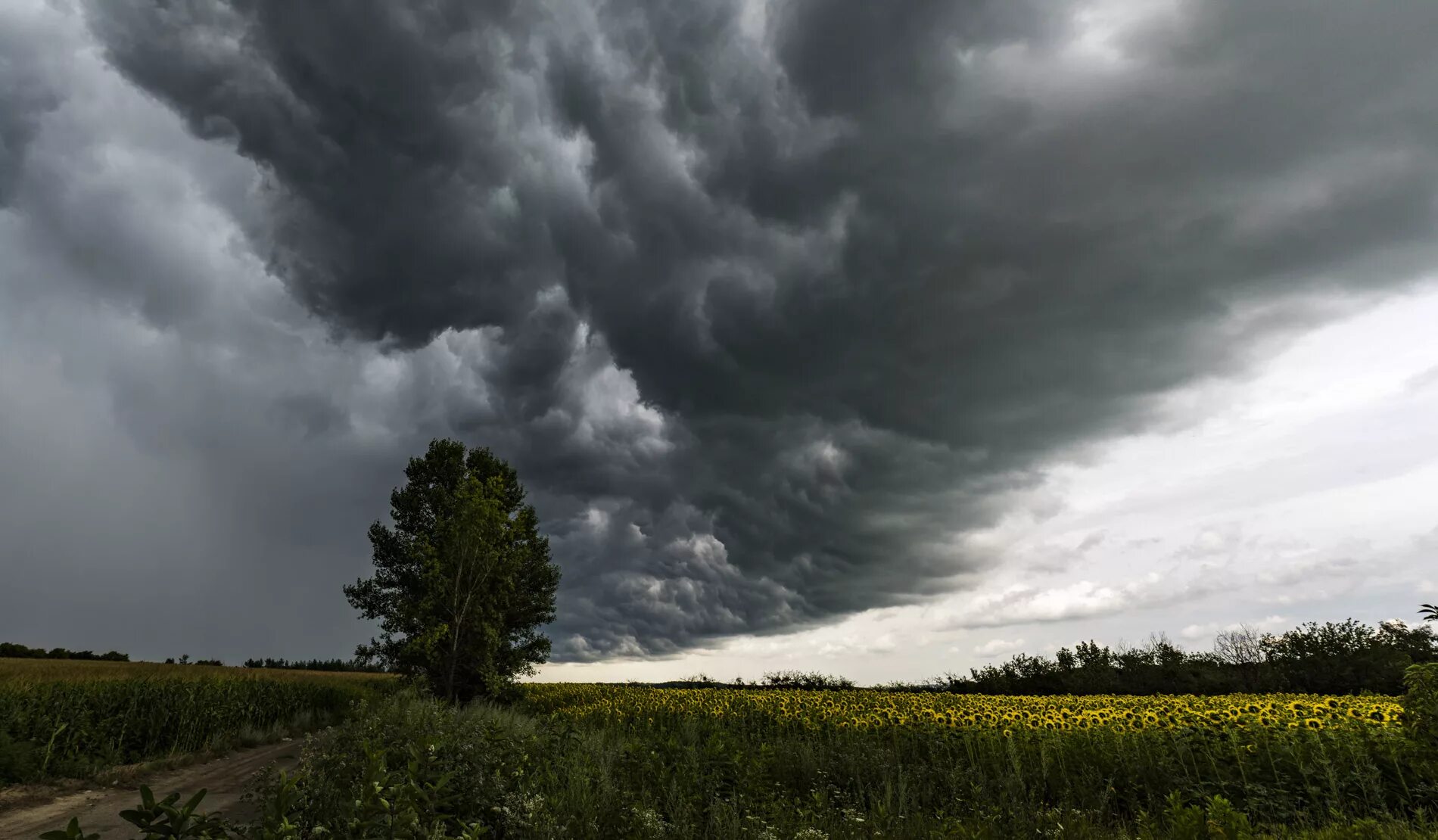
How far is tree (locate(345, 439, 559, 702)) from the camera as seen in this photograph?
29984mm

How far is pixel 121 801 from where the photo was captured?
13.4m

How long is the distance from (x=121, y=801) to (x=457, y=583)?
16.2 m

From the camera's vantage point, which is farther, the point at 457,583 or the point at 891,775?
the point at 457,583

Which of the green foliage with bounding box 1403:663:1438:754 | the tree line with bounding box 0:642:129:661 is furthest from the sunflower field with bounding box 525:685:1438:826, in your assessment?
the tree line with bounding box 0:642:129:661

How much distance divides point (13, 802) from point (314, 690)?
21.8 metres

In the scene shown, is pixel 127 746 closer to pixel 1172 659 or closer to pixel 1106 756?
pixel 1106 756

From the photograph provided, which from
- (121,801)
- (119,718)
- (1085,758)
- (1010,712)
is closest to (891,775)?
(1085,758)

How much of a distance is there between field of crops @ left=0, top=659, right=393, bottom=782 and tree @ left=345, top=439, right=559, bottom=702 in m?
5.48

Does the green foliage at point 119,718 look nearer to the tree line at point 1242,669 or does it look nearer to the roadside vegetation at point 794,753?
the roadside vegetation at point 794,753

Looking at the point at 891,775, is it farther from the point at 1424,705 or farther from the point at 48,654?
the point at 48,654

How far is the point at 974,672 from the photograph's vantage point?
3472 centimetres

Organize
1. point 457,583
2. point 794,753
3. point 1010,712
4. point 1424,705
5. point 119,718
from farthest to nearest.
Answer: point 457,583, point 119,718, point 1010,712, point 794,753, point 1424,705

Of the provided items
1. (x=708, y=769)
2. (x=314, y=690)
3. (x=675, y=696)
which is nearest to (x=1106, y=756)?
(x=708, y=769)

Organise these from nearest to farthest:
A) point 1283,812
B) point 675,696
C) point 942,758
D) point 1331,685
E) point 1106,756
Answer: point 1283,812, point 1106,756, point 942,758, point 675,696, point 1331,685
